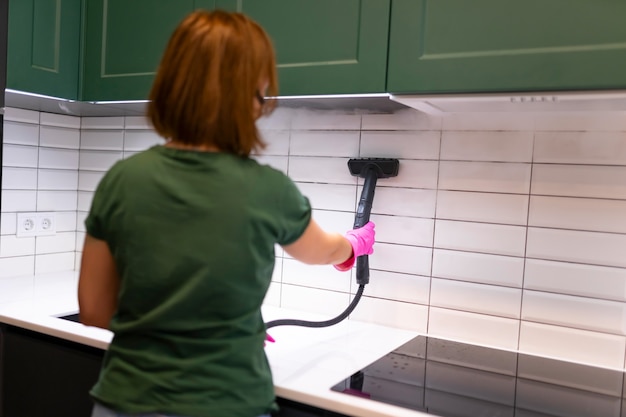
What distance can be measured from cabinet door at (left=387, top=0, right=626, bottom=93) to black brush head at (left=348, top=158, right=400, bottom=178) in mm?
340

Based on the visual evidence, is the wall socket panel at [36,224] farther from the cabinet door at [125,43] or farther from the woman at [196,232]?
the woman at [196,232]

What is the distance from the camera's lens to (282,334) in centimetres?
148

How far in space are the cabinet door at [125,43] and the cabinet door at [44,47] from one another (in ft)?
0.13

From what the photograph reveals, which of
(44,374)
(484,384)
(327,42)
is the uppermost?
(327,42)

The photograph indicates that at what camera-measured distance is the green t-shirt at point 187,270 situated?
0.86 meters

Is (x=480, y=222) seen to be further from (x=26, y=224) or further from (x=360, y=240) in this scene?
(x=26, y=224)

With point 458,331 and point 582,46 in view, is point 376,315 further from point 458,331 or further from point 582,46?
point 582,46

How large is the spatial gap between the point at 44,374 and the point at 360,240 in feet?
2.71

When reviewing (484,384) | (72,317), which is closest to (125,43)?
(72,317)

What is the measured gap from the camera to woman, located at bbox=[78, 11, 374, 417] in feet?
2.84

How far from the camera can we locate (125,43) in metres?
1.63

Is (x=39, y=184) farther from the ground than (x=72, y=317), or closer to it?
farther from the ground

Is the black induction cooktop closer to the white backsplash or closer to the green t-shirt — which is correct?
the white backsplash

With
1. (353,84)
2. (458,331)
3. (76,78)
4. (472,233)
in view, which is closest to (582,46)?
(353,84)
